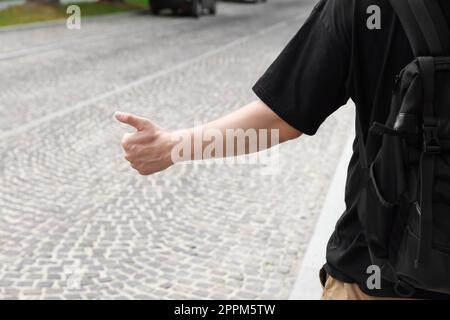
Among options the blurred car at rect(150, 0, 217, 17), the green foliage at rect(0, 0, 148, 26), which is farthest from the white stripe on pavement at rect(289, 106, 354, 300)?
the blurred car at rect(150, 0, 217, 17)

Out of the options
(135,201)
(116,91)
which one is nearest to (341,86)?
(135,201)

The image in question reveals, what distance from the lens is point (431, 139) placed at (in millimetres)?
1396

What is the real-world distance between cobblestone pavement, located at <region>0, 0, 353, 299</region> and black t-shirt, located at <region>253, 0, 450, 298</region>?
233 cm

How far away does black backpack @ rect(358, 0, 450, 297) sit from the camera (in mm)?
1390

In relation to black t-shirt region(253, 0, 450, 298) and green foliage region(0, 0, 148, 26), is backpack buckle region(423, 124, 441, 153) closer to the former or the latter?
black t-shirt region(253, 0, 450, 298)

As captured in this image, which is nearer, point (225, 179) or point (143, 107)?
point (225, 179)

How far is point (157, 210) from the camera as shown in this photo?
531cm

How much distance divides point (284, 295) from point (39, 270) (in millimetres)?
1547

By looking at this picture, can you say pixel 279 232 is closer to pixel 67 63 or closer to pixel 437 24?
pixel 437 24

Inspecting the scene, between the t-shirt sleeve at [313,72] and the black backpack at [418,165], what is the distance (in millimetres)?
147

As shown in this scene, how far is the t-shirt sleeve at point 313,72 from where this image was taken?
1.52 meters

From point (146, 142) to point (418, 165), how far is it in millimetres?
712
